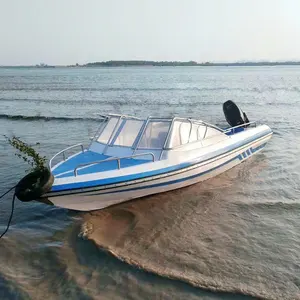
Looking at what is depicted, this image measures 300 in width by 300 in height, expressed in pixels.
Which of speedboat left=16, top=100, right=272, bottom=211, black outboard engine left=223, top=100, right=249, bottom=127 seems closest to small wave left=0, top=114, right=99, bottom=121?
black outboard engine left=223, top=100, right=249, bottom=127

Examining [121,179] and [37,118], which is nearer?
[121,179]

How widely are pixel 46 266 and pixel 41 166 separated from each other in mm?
1882

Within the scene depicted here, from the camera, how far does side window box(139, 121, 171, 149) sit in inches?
364

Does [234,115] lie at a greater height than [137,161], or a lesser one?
greater

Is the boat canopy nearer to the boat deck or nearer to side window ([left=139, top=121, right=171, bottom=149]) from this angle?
side window ([left=139, top=121, right=171, bottom=149])

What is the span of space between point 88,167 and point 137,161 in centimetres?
114

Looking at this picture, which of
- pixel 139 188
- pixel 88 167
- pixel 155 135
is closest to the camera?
pixel 88 167

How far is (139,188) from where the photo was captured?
8414 mm

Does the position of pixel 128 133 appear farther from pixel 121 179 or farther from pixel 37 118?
pixel 37 118

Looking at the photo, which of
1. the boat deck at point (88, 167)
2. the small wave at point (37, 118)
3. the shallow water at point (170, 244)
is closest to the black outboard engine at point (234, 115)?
the shallow water at point (170, 244)

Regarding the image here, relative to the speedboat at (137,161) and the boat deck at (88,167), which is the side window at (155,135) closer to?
the speedboat at (137,161)

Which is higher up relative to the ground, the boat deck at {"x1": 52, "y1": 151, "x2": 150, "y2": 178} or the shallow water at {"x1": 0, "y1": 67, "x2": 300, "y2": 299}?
the boat deck at {"x1": 52, "y1": 151, "x2": 150, "y2": 178}

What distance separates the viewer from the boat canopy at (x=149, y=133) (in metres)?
9.26

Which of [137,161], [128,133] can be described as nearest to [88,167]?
[137,161]
